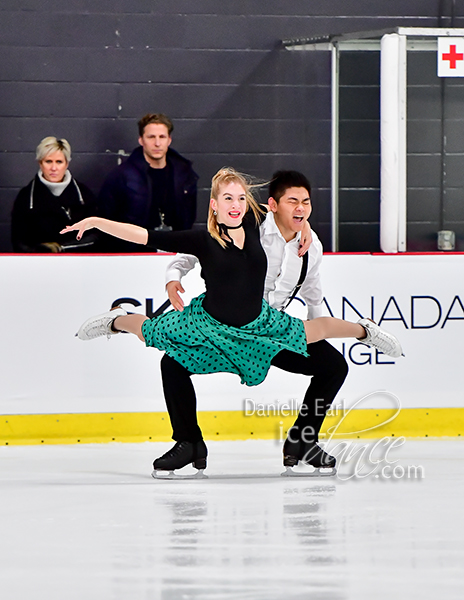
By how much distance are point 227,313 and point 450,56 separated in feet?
7.30

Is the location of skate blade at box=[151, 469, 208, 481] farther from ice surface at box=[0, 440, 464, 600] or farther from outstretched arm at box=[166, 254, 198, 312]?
outstretched arm at box=[166, 254, 198, 312]

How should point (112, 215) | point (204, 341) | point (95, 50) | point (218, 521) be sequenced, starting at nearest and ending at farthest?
point (218, 521) → point (204, 341) → point (112, 215) → point (95, 50)

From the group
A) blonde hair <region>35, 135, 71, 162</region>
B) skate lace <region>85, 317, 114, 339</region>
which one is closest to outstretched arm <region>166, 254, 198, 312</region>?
skate lace <region>85, 317, 114, 339</region>

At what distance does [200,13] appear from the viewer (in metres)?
6.10

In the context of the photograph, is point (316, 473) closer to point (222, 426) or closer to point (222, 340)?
point (222, 340)

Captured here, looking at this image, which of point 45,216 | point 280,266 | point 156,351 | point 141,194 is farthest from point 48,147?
point 280,266

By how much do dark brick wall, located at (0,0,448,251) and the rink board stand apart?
1245 millimetres

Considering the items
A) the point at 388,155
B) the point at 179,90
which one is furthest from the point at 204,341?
the point at 179,90

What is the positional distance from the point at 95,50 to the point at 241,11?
0.96 meters

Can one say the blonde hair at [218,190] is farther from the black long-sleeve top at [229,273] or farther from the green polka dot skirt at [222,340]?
the green polka dot skirt at [222,340]

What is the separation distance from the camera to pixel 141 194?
535 centimetres

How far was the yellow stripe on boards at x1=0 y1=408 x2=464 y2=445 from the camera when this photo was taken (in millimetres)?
4566

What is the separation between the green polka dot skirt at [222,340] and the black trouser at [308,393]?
2.6 inches

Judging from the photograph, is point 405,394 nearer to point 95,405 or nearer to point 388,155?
point 388,155
